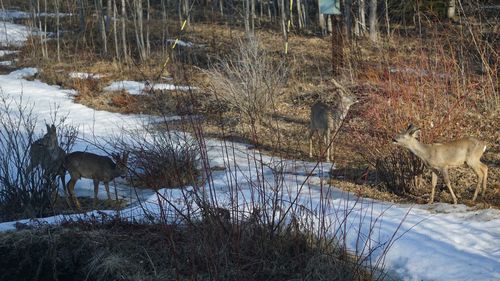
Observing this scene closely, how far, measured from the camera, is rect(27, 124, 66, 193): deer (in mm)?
7629

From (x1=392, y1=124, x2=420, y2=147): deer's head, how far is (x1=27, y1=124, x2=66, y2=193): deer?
4.05 metres

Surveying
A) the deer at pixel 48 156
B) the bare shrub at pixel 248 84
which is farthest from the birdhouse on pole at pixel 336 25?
the deer at pixel 48 156

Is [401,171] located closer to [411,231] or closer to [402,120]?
[402,120]

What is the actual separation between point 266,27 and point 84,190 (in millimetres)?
23951

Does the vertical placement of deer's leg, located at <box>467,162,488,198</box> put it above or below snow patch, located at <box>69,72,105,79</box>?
below

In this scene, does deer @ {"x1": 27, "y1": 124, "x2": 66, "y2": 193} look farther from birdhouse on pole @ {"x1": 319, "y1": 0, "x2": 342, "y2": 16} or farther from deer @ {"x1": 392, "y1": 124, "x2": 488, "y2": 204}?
birdhouse on pole @ {"x1": 319, "y1": 0, "x2": 342, "y2": 16}

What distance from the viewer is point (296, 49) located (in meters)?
25.4

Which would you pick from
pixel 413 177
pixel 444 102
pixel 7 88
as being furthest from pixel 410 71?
pixel 7 88

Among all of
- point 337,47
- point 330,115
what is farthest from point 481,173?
point 337,47

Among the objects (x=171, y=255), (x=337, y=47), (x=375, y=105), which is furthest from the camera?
(x=337, y=47)

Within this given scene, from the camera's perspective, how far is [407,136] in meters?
8.13

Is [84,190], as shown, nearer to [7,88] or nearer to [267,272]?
[267,272]

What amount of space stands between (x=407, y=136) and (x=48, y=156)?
4.37 metres

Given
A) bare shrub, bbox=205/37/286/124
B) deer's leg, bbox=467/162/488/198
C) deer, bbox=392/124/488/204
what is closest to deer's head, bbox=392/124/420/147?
deer, bbox=392/124/488/204
